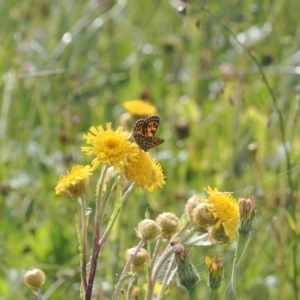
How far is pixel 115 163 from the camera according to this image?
920mm

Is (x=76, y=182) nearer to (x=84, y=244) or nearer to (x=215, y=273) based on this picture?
(x=84, y=244)

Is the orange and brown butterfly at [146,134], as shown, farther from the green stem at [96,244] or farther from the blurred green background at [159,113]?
the blurred green background at [159,113]

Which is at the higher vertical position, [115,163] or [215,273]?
[115,163]

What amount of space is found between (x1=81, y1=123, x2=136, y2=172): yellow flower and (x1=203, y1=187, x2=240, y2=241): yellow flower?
128 mm

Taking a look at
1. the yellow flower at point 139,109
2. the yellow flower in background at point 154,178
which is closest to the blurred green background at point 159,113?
the yellow flower at point 139,109

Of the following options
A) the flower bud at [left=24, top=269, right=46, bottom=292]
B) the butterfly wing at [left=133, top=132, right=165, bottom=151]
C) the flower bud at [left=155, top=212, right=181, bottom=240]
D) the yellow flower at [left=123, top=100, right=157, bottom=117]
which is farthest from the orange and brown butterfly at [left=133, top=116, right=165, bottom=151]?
the yellow flower at [left=123, top=100, right=157, bottom=117]

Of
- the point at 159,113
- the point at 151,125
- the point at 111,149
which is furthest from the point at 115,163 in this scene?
the point at 159,113

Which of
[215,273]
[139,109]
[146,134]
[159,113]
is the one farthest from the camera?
[159,113]

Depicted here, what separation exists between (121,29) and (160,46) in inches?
16.0

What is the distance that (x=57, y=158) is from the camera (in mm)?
2297

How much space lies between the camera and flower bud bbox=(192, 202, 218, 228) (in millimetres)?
923

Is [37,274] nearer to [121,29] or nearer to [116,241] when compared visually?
[116,241]

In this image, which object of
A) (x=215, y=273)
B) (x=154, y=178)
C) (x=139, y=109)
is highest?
(x=139, y=109)

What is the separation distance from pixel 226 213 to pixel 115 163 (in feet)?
0.53
